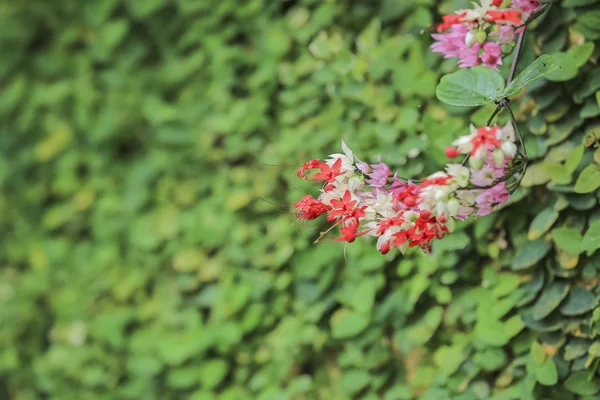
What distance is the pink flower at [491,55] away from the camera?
3.76 ft

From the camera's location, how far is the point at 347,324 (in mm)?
1633

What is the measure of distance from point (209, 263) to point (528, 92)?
109 cm

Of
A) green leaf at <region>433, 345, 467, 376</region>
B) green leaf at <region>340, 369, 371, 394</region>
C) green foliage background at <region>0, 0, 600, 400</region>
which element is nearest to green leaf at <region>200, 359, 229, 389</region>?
green foliage background at <region>0, 0, 600, 400</region>

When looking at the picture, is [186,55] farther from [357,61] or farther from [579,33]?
[579,33]

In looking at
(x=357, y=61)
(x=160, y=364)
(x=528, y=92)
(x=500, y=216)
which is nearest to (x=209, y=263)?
(x=160, y=364)

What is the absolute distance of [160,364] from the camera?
2027 mm

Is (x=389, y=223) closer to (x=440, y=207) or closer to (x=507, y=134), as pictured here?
(x=440, y=207)

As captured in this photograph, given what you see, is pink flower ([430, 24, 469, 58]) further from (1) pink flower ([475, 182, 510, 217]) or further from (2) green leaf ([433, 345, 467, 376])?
(2) green leaf ([433, 345, 467, 376])

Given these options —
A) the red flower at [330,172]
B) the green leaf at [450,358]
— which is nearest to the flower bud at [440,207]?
the red flower at [330,172]

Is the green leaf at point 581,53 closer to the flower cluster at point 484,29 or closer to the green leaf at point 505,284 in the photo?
the flower cluster at point 484,29

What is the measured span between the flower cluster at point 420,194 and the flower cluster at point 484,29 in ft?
0.60

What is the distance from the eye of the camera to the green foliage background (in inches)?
53.3

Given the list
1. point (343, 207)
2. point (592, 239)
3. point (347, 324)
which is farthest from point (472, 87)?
point (347, 324)

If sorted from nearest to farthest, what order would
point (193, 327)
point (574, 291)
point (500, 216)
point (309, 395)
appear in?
point (574, 291) → point (500, 216) → point (309, 395) → point (193, 327)
